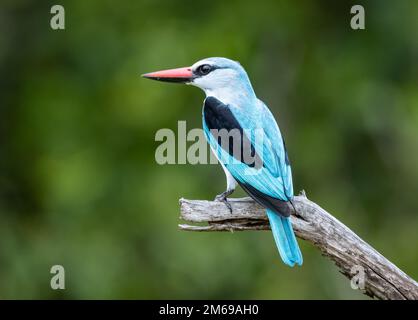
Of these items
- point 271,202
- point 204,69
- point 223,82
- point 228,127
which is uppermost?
point 204,69

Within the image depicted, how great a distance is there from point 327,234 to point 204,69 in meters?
1.67

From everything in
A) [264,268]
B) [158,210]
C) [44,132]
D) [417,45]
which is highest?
[417,45]

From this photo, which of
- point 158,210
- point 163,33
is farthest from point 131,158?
point 163,33

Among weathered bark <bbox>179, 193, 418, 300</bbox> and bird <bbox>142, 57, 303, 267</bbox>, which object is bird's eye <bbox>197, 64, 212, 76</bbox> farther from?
weathered bark <bbox>179, 193, 418, 300</bbox>

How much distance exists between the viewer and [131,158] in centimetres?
988

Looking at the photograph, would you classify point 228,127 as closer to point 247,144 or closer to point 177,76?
point 247,144

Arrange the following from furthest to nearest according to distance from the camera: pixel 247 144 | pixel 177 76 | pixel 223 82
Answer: pixel 177 76 → pixel 223 82 → pixel 247 144

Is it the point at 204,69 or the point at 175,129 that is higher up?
the point at 204,69

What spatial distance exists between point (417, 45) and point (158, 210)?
3.63m

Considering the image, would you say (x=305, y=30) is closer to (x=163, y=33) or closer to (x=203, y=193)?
(x=163, y=33)

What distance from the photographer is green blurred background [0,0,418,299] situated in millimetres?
9430

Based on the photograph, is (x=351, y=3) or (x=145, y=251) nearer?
(x=145, y=251)

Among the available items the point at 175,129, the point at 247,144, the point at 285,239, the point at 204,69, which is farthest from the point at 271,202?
the point at 175,129

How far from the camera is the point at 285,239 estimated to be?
5.55 m
